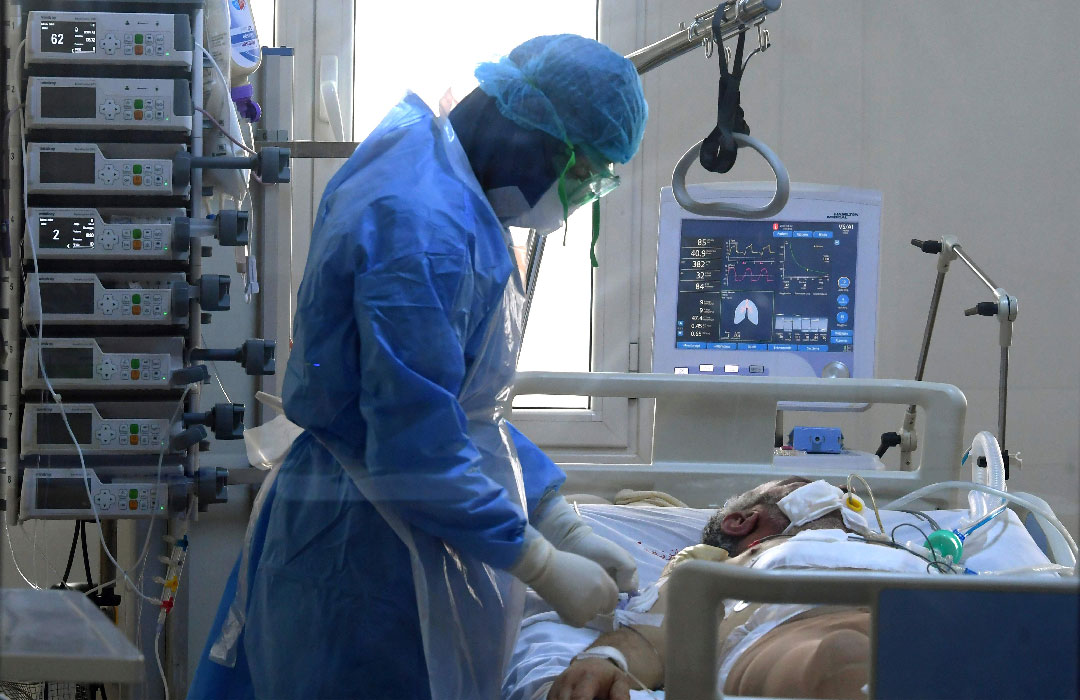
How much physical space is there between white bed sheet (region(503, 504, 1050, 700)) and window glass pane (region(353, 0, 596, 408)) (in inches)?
12.1

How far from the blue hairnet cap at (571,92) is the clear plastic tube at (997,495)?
1.98ft

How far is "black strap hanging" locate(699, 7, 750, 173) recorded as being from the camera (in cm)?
126

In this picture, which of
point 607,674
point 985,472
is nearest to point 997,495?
point 985,472

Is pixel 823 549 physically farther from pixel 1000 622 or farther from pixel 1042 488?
pixel 1000 622

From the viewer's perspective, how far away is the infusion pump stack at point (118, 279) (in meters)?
0.98

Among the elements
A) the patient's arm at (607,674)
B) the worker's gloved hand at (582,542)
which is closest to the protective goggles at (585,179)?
the worker's gloved hand at (582,542)

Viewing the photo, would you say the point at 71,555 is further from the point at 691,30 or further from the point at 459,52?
the point at 691,30

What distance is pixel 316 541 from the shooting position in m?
0.99

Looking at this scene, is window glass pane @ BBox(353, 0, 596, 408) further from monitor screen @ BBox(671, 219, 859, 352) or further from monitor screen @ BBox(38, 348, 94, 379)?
monitor screen @ BBox(671, 219, 859, 352)

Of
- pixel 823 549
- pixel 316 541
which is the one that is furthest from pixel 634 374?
pixel 316 541

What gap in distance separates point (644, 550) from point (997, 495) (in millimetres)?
503

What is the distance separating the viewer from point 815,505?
1.56 meters

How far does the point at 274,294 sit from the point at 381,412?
42.9 inches

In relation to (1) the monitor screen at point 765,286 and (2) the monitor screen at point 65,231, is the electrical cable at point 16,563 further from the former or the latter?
(1) the monitor screen at point 765,286
